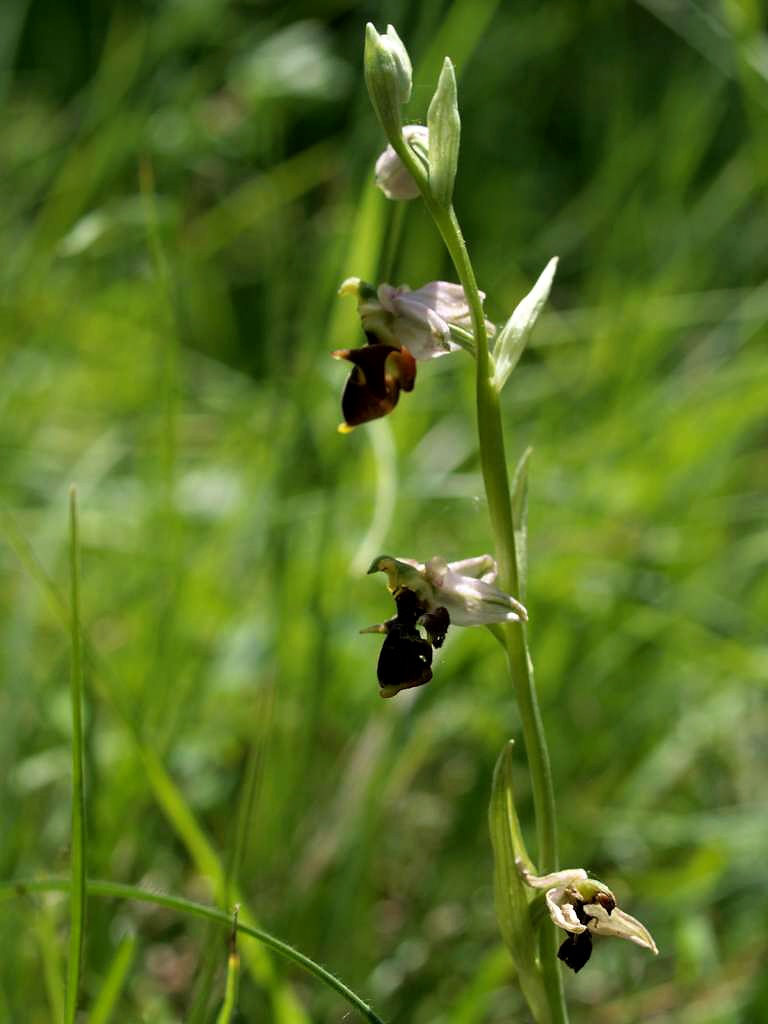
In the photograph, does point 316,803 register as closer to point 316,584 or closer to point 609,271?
point 316,584

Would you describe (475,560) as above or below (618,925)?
above

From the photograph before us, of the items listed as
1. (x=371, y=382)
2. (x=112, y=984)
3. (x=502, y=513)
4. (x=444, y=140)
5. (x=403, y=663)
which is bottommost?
(x=112, y=984)

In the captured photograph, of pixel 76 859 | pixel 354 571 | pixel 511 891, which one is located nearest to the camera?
pixel 76 859

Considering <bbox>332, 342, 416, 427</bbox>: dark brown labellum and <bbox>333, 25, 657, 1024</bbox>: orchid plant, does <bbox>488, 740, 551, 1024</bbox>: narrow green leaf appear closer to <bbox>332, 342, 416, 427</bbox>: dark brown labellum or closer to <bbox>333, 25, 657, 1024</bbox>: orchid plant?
<bbox>333, 25, 657, 1024</bbox>: orchid plant

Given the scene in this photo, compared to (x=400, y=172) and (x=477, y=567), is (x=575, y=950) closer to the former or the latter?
(x=477, y=567)

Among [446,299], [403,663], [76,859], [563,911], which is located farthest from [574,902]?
[446,299]

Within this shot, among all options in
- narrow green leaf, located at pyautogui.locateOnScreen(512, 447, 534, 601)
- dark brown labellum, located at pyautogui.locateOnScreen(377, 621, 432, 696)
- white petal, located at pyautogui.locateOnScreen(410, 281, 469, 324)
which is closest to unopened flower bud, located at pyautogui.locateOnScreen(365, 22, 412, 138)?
white petal, located at pyautogui.locateOnScreen(410, 281, 469, 324)

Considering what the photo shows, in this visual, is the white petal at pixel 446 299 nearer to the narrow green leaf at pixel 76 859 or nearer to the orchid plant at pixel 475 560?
the orchid plant at pixel 475 560

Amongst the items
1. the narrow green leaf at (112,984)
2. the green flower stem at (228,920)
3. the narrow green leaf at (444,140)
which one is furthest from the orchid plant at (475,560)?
the narrow green leaf at (112,984)
